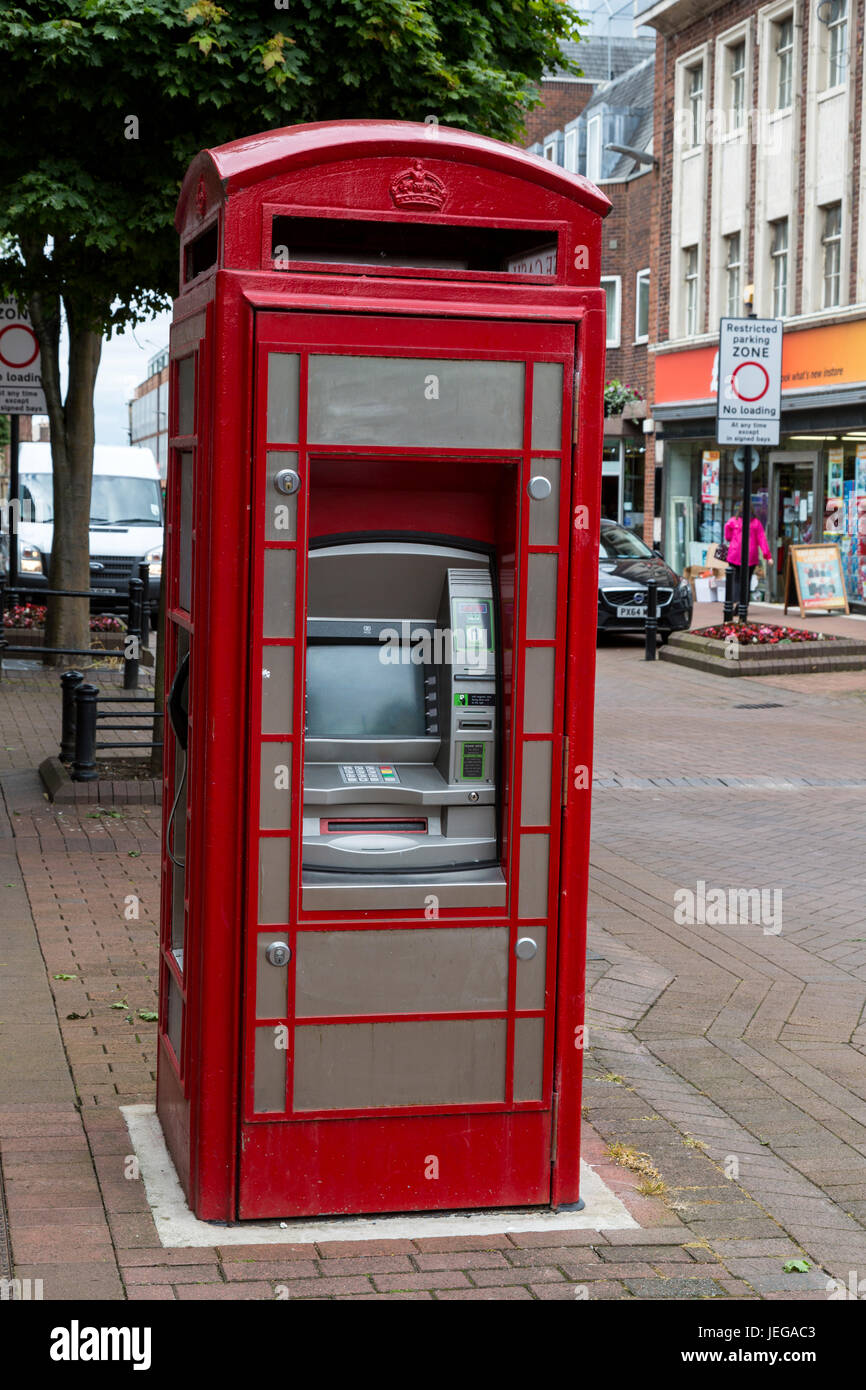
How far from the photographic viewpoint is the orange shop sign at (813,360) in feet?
91.2

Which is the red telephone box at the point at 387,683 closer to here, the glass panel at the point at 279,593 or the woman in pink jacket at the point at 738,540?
the glass panel at the point at 279,593

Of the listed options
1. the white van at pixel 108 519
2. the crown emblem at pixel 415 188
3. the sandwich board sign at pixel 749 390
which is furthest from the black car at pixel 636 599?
A: the crown emblem at pixel 415 188

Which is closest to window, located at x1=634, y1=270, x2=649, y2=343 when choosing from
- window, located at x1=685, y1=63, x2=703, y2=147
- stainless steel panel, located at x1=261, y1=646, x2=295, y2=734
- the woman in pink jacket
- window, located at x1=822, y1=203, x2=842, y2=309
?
window, located at x1=685, y1=63, x2=703, y2=147

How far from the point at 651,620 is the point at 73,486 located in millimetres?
7370

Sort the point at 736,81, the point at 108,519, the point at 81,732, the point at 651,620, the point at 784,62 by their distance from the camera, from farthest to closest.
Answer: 1. the point at 736,81
2. the point at 784,62
3. the point at 108,519
4. the point at 651,620
5. the point at 81,732

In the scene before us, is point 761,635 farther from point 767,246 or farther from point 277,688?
point 277,688

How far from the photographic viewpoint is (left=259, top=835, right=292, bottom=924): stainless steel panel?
13.8ft

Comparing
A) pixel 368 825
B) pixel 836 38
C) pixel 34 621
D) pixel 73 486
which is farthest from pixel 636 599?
pixel 368 825

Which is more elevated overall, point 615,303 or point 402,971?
point 615,303

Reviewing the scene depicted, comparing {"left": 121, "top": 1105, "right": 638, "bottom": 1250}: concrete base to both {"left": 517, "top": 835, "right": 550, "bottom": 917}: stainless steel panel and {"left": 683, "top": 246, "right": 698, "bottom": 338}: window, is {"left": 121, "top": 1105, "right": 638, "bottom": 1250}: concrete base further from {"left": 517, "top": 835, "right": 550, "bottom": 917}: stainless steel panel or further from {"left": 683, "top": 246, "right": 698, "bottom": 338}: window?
{"left": 683, "top": 246, "right": 698, "bottom": 338}: window

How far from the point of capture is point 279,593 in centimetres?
413

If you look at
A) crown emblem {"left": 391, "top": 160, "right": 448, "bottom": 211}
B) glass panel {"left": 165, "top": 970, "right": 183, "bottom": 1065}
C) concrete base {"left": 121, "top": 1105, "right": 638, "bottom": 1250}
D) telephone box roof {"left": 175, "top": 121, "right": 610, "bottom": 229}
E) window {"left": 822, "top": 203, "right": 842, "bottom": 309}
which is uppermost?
window {"left": 822, "top": 203, "right": 842, "bottom": 309}

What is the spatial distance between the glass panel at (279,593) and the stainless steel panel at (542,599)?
61 cm

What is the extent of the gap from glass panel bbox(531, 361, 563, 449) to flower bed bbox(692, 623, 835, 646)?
15824 millimetres
